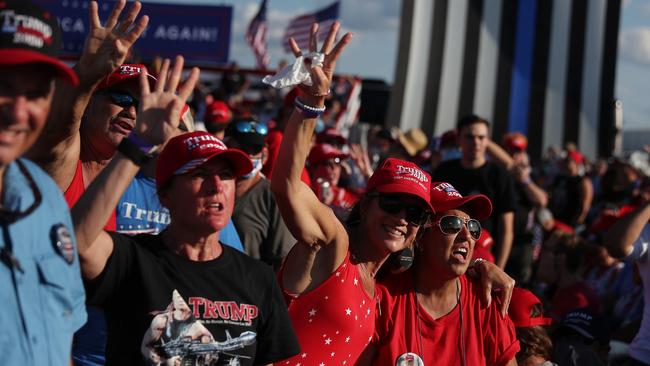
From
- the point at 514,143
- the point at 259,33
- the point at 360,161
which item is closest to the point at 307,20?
the point at 259,33

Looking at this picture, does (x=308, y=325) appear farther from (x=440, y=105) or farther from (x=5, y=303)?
(x=440, y=105)

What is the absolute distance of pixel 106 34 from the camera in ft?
9.66

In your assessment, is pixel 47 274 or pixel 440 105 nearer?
pixel 47 274

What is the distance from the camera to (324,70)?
11.2 feet

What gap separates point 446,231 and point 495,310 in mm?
468

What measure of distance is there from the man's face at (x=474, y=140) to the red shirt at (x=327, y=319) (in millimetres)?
3919

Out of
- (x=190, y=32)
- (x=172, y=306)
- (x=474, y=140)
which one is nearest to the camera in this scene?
(x=172, y=306)

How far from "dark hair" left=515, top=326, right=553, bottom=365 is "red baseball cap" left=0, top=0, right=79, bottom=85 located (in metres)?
3.19

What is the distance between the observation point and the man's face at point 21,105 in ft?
7.21

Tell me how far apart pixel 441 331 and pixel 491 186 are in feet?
10.8

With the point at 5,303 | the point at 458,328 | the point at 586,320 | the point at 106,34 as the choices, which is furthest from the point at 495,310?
the point at 5,303

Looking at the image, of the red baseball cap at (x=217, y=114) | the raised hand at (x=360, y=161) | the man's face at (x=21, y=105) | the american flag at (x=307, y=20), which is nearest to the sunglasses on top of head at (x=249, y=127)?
the red baseball cap at (x=217, y=114)

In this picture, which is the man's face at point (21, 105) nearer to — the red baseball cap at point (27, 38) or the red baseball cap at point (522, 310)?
the red baseball cap at point (27, 38)

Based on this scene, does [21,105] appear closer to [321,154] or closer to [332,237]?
[332,237]
